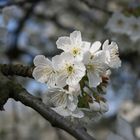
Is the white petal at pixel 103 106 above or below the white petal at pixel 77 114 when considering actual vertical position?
below

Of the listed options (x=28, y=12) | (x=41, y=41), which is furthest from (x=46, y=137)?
(x=28, y=12)

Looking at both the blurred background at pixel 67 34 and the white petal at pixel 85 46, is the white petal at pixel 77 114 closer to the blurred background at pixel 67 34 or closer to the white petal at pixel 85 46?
the white petal at pixel 85 46

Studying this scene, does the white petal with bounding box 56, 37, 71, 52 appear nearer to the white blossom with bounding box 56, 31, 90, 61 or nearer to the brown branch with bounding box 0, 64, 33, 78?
the white blossom with bounding box 56, 31, 90, 61

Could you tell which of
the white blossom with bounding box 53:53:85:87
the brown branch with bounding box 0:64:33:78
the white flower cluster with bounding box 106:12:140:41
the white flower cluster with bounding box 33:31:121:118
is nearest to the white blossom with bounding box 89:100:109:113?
the white flower cluster with bounding box 33:31:121:118

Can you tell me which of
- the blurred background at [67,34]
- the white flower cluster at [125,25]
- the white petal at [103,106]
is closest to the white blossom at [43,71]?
the white petal at [103,106]

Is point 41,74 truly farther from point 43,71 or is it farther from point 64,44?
point 64,44

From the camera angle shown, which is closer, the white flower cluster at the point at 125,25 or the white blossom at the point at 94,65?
the white blossom at the point at 94,65

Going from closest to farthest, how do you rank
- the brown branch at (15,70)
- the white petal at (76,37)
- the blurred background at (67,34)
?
the brown branch at (15,70) → the white petal at (76,37) → the blurred background at (67,34)
